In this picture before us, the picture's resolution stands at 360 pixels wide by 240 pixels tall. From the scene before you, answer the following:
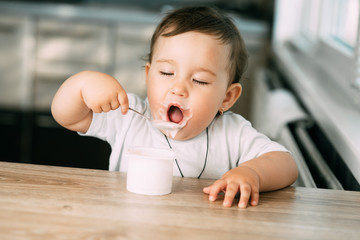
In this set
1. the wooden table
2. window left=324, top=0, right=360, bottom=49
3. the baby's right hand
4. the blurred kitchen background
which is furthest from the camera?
the blurred kitchen background

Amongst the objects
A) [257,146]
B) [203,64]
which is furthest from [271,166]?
[203,64]

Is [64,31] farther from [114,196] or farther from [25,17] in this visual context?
[114,196]

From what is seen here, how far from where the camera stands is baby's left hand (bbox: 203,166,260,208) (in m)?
0.86

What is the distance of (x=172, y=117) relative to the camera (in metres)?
1.13

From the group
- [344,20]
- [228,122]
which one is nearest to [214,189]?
[228,122]

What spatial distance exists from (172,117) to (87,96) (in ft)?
0.68

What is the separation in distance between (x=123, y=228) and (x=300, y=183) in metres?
0.78

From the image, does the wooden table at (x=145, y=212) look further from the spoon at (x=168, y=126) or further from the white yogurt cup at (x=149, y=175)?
the spoon at (x=168, y=126)

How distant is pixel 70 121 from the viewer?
1.16m

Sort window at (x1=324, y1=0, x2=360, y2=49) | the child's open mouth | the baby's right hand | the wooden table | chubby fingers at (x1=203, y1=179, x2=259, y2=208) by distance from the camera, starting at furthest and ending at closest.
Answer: window at (x1=324, y1=0, x2=360, y2=49) → the child's open mouth → the baby's right hand → chubby fingers at (x1=203, y1=179, x2=259, y2=208) → the wooden table

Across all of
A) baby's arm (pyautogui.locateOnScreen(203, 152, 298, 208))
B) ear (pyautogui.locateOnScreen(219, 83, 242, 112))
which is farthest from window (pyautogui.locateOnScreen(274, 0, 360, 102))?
baby's arm (pyautogui.locateOnScreen(203, 152, 298, 208))

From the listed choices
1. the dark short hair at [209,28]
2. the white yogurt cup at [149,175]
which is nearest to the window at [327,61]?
the dark short hair at [209,28]

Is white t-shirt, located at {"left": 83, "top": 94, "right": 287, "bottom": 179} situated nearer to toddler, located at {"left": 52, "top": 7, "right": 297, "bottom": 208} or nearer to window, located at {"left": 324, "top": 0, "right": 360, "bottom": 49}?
toddler, located at {"left": 52, "top": 7, "right": 297, "bottom": 208}

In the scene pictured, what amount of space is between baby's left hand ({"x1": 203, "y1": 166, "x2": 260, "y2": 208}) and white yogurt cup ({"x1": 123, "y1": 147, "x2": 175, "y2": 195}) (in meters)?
0.07
